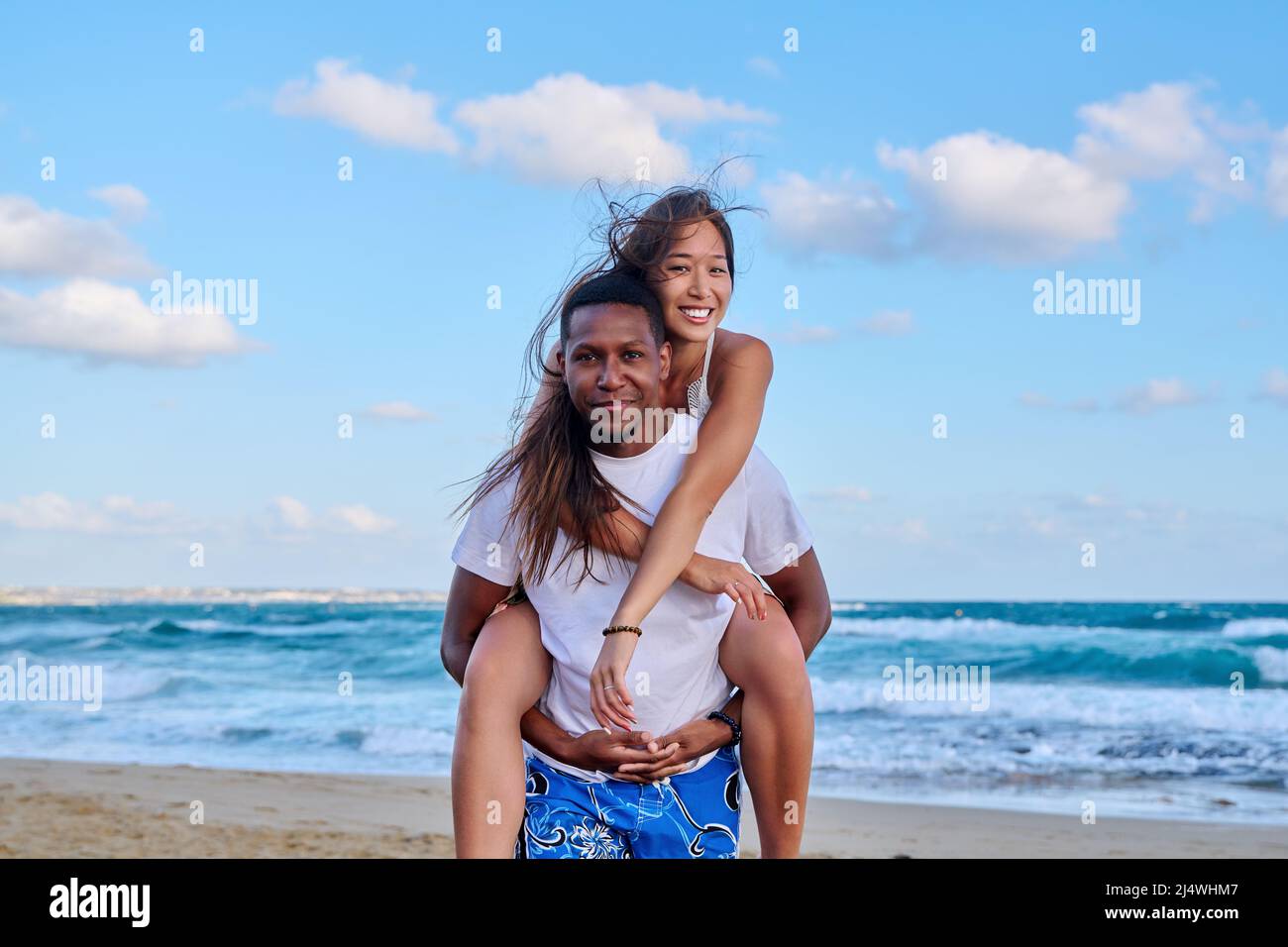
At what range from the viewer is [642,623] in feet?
9.09

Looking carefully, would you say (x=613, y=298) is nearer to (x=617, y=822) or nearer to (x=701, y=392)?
(x=701, y=392)

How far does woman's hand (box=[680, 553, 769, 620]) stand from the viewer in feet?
8.87

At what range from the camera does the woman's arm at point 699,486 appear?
2.63 meters

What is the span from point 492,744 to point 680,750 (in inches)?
16.0

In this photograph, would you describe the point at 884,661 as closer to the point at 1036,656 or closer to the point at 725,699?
the point at 1036,656

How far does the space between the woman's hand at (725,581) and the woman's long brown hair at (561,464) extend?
17 cm

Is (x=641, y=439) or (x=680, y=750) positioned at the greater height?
(x=641, y=439)

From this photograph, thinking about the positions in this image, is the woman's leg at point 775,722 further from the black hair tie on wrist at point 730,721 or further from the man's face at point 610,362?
the man's face at point 610,362

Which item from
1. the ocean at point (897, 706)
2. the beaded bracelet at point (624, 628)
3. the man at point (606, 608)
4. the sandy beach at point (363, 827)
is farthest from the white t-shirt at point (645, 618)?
the ocean at point (897, 706)

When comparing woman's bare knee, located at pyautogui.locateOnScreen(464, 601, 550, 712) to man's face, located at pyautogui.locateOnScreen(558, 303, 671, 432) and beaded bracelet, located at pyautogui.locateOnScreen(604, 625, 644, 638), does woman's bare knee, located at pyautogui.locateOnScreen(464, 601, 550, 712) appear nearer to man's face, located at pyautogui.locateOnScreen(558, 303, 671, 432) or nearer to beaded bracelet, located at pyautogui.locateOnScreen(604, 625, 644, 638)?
beaded bracelet, located at pyautogui.locateOnScreen(604, 625, 644, 638)

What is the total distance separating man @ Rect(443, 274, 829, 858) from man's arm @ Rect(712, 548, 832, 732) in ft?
0.61

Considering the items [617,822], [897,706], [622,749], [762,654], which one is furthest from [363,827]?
[897,706]

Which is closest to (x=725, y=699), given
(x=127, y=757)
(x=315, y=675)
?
(x=127, y=757)

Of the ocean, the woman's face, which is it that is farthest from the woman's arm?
the ocean
